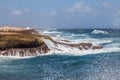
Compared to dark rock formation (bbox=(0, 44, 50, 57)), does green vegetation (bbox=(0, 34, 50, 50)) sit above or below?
above

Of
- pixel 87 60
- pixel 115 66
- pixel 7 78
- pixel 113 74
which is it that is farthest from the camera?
pixel 87 60

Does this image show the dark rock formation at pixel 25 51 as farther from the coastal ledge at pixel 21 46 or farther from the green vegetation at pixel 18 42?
the green vegetation at pixel 18 42

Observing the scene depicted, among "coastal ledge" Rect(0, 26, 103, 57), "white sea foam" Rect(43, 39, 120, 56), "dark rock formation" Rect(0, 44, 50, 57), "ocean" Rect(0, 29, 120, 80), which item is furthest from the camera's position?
"white sea foam" Rect(43, 39, 120, 56)

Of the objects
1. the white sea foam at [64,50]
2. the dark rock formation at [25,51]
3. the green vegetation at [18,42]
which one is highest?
the green vegetation at [18,42]

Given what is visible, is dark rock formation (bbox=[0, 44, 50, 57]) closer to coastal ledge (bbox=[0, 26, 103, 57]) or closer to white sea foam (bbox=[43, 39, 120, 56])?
coastal ledge (bbox=[0, 26, 103, 57])

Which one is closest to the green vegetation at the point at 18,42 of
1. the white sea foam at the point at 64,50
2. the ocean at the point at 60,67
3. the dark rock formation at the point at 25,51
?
the dark rock formation at the point at 25,51

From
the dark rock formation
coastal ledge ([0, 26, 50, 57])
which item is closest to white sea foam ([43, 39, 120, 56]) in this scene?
coastal ledge ([0, 26, 50, 57])

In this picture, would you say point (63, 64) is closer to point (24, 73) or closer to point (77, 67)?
point (77, 67)

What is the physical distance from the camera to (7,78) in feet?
90.4

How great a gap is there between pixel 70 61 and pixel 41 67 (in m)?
5.09

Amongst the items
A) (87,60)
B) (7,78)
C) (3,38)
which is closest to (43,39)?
(3,38)

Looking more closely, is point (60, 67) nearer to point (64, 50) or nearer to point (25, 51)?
point (25, 51)

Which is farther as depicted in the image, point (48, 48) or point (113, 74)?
point (48, 48)

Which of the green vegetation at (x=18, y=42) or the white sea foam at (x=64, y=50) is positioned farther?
the white sea foam at (x=64, y=50)
